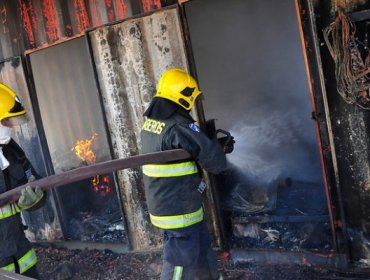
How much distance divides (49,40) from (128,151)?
71.3 inches

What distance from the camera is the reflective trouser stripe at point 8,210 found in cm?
350

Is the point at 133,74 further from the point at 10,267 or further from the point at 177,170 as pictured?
the point at 10,267

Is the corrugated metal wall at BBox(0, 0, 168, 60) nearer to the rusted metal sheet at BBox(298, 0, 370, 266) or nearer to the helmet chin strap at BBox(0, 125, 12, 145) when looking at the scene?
the rusted metal sheet at BBox(298, 0, 370, 266)

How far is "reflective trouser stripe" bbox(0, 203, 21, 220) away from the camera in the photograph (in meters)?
3.50

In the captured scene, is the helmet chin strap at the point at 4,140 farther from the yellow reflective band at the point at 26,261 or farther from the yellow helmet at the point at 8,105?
the yellow reflective band at the point at 26,261

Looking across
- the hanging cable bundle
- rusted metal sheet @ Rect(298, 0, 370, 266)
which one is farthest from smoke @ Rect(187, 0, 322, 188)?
the hanging cable bundle

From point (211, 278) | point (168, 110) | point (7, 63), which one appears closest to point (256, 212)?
Answer: point (211, 278)

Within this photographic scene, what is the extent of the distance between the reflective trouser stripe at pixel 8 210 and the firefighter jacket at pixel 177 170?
1.17m

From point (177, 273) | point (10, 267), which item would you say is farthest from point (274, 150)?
point (10, 267)

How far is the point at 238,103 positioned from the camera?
6383mm

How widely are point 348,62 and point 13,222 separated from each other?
312 cm

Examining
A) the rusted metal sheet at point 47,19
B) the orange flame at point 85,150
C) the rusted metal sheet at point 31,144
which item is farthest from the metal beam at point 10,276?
the orange flame at point 85,150

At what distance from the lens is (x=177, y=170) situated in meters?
3.47

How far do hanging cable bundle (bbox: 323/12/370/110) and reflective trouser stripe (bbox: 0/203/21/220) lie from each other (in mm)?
2962
